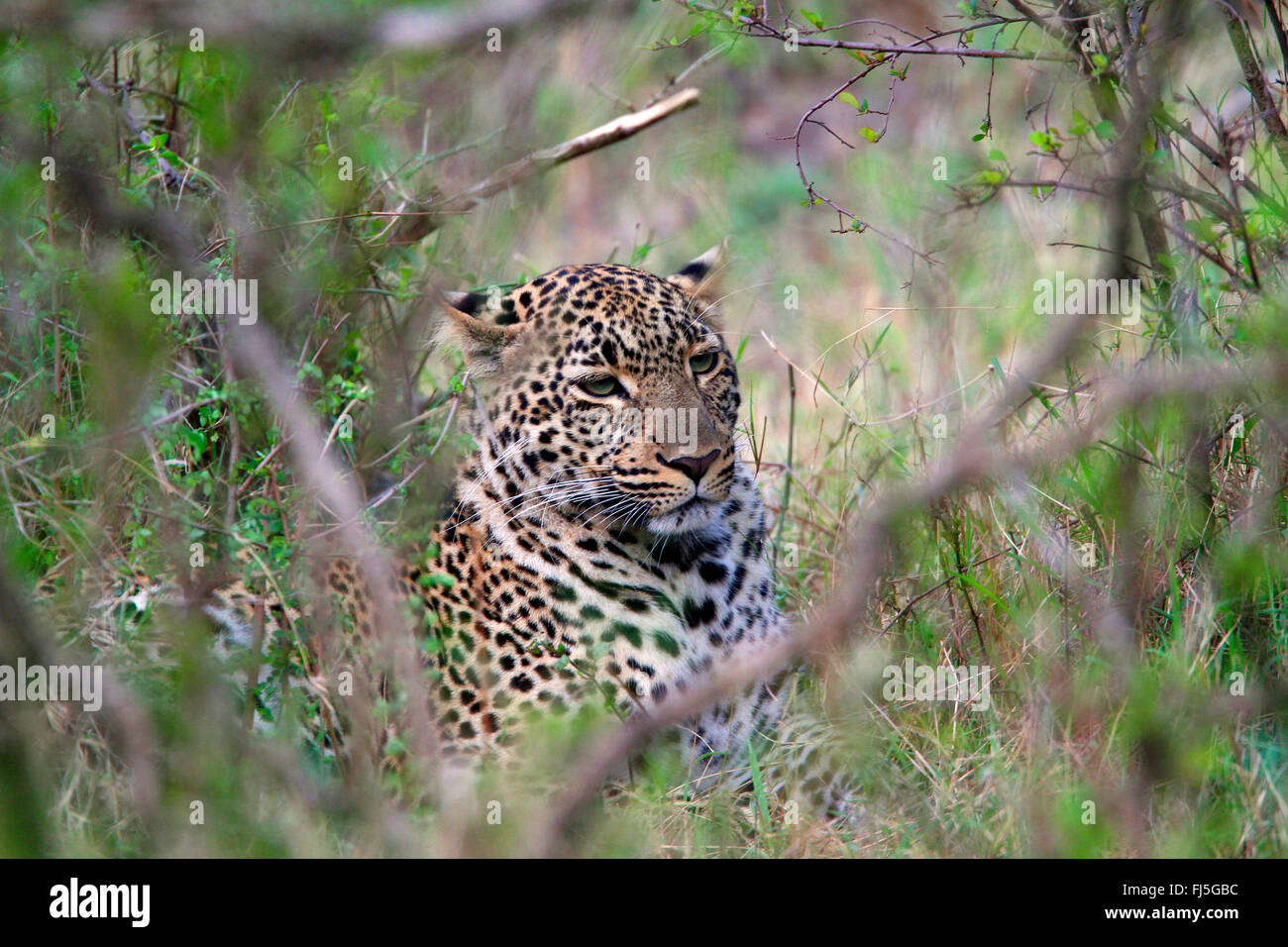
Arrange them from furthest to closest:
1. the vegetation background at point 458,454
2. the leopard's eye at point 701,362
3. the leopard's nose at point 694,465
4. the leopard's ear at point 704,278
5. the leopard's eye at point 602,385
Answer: the leopard's ear at point 704,278 < the leopard's eye at point 701,362 < the leopard's eye at point 602,385 < the leopard's nose at point 694,465 < the vegetation background at point 458,454

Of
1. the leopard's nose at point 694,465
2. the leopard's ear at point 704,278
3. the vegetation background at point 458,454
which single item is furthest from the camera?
the leopard's ear at point 704,278

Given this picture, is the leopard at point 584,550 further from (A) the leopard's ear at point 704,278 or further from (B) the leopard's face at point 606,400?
(A) the leopard's ear at point 704,278

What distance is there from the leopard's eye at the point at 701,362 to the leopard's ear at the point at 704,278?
35cm

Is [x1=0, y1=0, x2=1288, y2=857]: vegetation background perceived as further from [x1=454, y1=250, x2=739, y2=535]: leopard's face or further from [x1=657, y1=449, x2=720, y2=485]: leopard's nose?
[x1=657, y1=449, x2=720, y2=485]: leopard's nose

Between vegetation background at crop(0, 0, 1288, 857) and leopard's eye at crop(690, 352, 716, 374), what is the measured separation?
814mm

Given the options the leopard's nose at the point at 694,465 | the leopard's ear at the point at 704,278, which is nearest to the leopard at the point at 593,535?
the leopard's nose at the point at 694,465

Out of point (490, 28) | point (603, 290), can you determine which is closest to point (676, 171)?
point (490, 28)

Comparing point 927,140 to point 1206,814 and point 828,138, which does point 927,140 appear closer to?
point 828,138

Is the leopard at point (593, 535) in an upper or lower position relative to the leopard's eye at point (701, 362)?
lower

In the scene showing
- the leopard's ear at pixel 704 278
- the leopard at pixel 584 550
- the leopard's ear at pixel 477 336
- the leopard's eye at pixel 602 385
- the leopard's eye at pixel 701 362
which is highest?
the leopard's ear at pixel 704 278

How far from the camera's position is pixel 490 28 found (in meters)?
7.40

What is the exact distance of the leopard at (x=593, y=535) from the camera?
5742mm

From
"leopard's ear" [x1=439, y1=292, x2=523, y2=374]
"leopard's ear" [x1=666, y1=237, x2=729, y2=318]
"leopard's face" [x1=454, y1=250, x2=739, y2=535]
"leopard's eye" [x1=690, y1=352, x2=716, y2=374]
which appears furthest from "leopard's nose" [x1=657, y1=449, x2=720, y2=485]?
"leopard's ear" [x1=666, y1=237, x2=729, y2=318]
